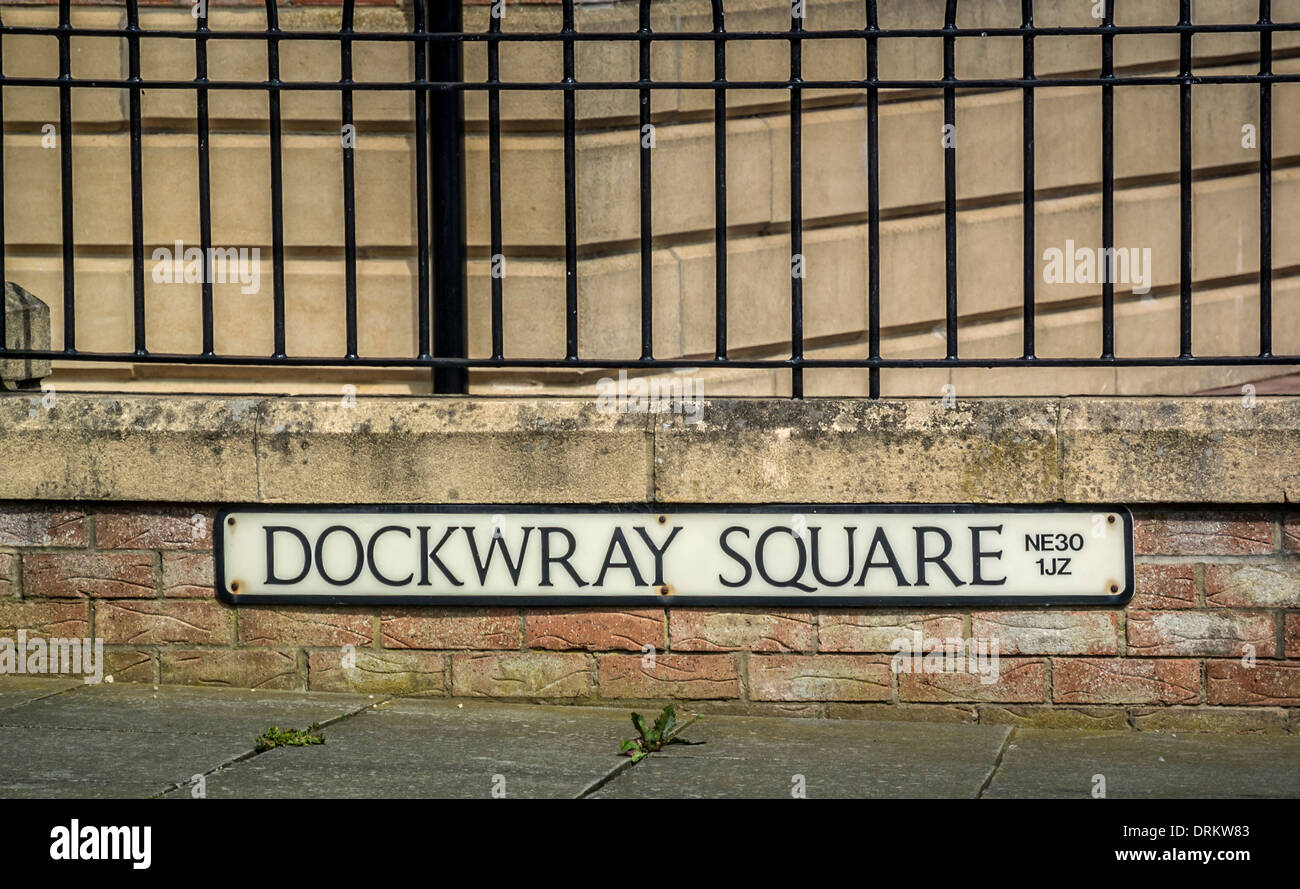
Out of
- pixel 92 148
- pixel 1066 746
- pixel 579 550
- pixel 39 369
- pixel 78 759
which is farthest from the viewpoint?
pixel 92 148

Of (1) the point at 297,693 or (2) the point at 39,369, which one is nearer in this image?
(1) the point at 297,693

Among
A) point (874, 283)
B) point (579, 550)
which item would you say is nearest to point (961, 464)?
point (874, 283)

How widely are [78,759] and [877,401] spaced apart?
2.43 m

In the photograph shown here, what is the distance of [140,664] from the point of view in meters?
4.77

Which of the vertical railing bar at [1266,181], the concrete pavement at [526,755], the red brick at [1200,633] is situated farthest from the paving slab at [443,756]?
the vertical railing bar at [1266,181]

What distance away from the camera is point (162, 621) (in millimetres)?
4742

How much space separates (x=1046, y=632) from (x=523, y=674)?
158 cm

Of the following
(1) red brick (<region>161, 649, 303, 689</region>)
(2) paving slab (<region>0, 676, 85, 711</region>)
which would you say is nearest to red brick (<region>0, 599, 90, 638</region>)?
(2) paving slab (<region>0, 676, 85, 711</region>)

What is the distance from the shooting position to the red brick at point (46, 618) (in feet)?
15.6

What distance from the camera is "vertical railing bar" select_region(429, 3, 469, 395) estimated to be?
523 cm

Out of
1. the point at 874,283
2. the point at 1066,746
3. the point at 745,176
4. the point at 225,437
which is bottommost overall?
the point at 1066,746

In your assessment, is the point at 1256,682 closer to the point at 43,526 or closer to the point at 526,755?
the point at 526,755

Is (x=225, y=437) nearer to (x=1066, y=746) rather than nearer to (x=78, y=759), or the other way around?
(x=78, y=759)

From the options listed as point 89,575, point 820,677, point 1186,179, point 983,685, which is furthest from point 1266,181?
point 89,575
